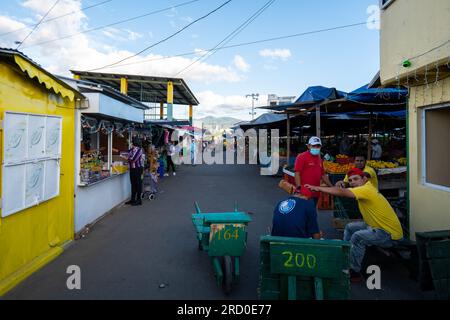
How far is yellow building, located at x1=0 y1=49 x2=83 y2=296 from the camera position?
3.77 m

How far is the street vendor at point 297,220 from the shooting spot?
3406 millimetres

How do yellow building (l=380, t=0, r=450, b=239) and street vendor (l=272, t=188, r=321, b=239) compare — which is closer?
street vendor (l=272, t=188, r=321, b=239)

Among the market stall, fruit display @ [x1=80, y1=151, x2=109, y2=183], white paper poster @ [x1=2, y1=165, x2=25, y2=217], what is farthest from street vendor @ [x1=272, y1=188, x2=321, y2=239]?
fruit display @ [x1=80, y1=151, x2=109, y2=183]

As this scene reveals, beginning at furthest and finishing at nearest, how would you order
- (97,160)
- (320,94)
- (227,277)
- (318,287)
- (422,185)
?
(320,94), (97,160), (422,185), (227,277), (318,287)

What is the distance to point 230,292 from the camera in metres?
3.72

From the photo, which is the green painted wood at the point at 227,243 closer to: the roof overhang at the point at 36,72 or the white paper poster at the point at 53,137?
the white paper poster at the point at 53,137

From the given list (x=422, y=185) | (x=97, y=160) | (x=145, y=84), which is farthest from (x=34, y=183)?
(x=145, y=84)

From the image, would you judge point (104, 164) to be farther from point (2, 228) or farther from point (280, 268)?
point (280, 268)

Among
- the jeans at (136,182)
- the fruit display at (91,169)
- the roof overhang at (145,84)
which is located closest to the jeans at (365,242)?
the fruit display at (91,169)

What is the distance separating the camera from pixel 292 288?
110 inches

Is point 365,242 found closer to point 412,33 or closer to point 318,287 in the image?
point 318,287

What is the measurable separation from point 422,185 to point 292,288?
3.55 meters

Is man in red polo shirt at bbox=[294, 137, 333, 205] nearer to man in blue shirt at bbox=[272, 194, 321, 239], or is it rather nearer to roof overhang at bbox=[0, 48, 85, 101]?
man in blue shirt at bbox=[272, 194, 321, 239]
